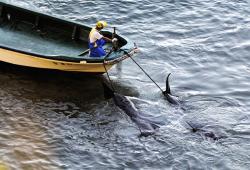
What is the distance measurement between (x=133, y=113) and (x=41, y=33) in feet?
17.2

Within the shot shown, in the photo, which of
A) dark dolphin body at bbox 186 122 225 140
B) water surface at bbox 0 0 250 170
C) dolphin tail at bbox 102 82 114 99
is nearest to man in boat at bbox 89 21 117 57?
dolphin tail at bbox 102 82 114 99

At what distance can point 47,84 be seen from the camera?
16344 mm

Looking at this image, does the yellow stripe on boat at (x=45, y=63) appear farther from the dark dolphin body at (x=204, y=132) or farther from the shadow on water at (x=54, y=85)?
the dark dolphin body at (x=204, y=132)

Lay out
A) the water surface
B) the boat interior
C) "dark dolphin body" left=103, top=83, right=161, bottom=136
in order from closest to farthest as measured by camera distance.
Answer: the water surface < "dark dolphin body" left=103, top=83, right=161, bottom=136 < the boat interior

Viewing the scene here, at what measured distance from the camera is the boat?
50.4ft

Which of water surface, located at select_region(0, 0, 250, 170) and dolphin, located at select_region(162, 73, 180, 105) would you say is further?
dolphin, located at select_region(162, 73, 180, 105)

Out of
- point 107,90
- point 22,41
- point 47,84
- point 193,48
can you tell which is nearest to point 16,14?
point 22,41

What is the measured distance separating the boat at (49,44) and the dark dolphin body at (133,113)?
920 mm

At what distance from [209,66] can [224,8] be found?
18.4 feet

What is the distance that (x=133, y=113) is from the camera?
14773 mm

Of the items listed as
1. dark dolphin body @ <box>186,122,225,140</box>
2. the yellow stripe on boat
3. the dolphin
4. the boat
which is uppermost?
the boat

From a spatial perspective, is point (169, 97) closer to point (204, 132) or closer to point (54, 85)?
point (204, 132)

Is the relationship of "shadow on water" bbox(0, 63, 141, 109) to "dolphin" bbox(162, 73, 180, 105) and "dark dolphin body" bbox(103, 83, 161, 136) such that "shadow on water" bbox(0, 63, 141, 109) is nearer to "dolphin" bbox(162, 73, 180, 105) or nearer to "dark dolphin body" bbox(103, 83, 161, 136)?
"dark dolphin body" bbox(103, 83, 161, 136)

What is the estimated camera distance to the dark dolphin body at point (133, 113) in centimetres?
1416
